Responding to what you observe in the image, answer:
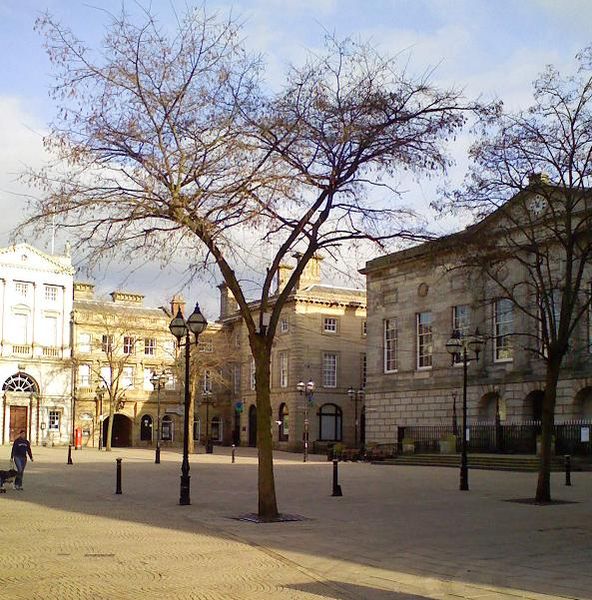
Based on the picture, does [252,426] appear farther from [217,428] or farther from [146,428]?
[146,428]

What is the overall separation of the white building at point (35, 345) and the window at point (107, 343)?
2827mm

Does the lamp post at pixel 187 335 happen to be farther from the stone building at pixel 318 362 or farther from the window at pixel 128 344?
the window at pixel 128 344

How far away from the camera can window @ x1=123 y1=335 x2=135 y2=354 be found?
2686 inches

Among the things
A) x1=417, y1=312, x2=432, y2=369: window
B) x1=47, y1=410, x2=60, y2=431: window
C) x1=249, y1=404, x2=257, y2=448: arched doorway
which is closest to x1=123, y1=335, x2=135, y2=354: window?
x1=47, y1=410, x2=60, y2=431: window

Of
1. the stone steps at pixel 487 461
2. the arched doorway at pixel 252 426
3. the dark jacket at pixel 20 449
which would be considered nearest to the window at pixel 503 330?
the stone steps at pixel 487 461

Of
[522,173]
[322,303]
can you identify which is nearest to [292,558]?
[522,173]

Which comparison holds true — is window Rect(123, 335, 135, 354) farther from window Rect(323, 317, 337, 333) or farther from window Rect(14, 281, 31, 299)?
window Rect(323, 317, 337, 333)

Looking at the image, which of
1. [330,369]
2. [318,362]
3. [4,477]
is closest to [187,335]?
[4,477]

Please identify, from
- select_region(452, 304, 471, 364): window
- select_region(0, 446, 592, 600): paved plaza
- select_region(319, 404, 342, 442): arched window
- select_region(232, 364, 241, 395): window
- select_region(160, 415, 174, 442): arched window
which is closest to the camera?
select_region(0, 446, 592, 600): paved plaza

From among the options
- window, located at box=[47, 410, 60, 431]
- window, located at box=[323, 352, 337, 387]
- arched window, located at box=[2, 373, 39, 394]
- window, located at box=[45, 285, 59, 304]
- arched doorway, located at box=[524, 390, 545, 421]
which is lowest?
window, located at box=[47, 410, 60, 431]

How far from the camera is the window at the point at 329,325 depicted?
67438mm

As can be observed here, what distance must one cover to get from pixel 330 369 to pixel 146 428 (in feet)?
57.8

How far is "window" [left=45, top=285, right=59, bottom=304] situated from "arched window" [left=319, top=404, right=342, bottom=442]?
74.6 feet

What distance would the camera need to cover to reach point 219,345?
61.7 m
